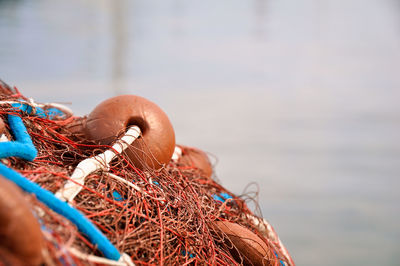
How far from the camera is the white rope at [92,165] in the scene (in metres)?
1.33

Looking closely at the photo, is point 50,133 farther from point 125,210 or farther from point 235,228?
point 235,228

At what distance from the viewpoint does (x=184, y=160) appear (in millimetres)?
2410

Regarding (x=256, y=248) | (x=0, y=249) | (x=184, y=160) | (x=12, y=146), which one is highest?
(x=12, y=146)

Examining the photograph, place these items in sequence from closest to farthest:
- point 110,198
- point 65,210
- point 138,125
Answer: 1. point 65,210
2. point 110,198
3. point 138,125

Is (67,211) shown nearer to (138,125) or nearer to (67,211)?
(67,211)

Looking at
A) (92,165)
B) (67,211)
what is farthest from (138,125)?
(67,211)

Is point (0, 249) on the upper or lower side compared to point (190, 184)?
upper

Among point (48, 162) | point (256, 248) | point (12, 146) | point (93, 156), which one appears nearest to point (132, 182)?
point (93, 156)

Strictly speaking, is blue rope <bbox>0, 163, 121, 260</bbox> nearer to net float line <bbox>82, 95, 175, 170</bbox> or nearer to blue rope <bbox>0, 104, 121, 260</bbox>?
blue rope <bbox>0, 104, 121, 260</bbox>

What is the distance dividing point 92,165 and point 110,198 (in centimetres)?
14

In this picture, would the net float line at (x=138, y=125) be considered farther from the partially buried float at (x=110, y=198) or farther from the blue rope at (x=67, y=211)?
the blue rope at (x=67, y=211)

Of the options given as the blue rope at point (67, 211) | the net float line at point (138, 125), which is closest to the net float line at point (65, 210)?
the blue rope at point (67, 211)

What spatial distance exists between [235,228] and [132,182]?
479 mm

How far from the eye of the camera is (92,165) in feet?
4.97
